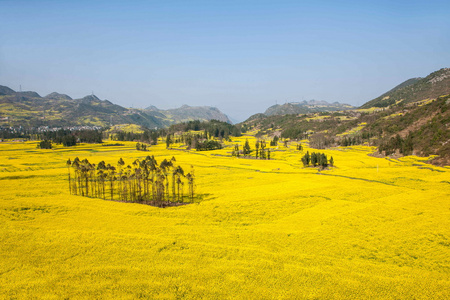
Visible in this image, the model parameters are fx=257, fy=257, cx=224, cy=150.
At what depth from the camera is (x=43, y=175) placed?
78.2 meters

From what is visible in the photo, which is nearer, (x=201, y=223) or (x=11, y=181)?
(x=201, y=223)

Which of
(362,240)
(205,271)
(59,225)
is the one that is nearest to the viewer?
(205,271)

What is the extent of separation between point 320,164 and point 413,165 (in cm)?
3251

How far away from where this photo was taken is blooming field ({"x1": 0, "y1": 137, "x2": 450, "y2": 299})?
2423cm

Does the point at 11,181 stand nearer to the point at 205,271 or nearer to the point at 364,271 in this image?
the point at 205,271

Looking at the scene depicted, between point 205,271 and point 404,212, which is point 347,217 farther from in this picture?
point 205,271

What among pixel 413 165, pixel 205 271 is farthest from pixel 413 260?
pixel 413 165

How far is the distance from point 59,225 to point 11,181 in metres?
44.7

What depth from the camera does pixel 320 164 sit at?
98250 mm

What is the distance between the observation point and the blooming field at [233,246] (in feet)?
79.5

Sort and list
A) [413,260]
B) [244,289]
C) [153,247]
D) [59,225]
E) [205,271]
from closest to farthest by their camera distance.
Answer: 1. [244,289]
2. [205,271]
3. [413,260]
4. [153,247]
5. [59,225]

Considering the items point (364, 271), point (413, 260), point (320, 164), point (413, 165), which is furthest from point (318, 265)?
point (413, 165)

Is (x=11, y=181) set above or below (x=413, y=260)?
above

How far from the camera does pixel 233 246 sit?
3212 cm
